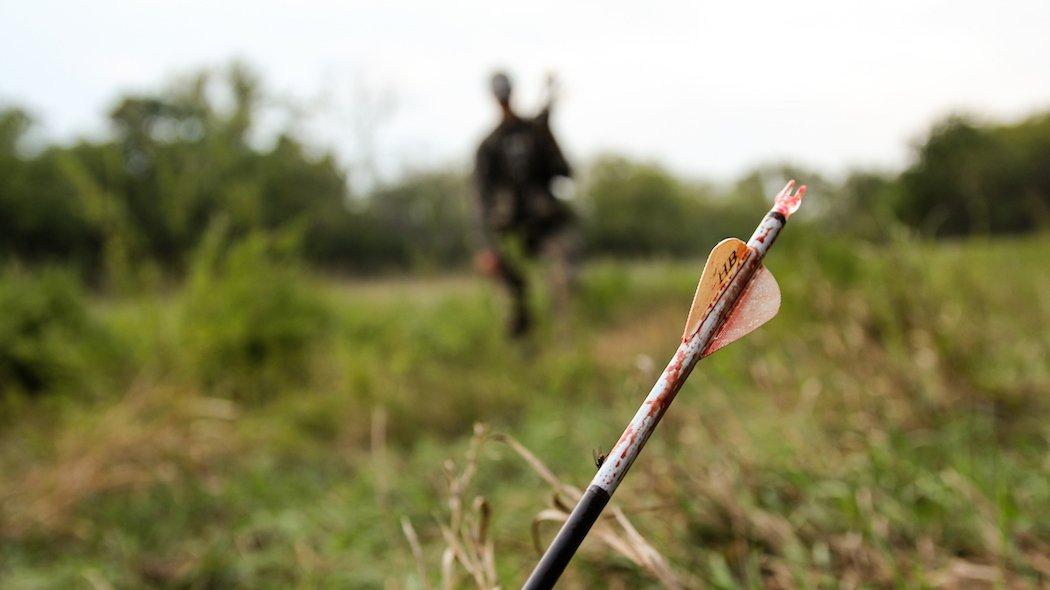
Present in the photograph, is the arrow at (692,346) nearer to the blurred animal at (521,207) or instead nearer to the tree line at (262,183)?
the tree line at (262,183)

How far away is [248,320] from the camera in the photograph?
4492mm

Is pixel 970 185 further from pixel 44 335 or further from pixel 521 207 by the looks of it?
pixel 44 335

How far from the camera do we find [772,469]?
5.84ft

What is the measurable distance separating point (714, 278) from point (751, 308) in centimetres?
3

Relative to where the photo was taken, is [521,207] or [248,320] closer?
[248,320]

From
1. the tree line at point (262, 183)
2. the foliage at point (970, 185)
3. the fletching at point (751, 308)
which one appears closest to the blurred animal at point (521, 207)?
the tree line at point (262, 183)

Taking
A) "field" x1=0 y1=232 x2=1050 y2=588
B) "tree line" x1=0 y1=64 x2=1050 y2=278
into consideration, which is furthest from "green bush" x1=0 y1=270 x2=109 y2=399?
"tree line" x1=0 y1=64 x2=1050 y2=278

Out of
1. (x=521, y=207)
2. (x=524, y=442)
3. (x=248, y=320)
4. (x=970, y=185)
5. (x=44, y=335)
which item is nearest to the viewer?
(x=970, y=185)

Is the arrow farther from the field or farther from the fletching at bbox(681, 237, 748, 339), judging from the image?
the field

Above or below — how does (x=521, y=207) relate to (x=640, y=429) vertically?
below

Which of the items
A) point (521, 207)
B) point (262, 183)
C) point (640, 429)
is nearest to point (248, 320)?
point (262, 183)

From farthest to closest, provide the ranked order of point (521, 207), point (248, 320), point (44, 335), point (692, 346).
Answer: point (521, 207), point (44, 335), point (248, 320), point (692, 346)

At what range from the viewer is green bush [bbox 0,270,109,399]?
13.5 feet

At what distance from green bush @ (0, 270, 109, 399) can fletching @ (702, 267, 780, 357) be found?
13.9 ft
